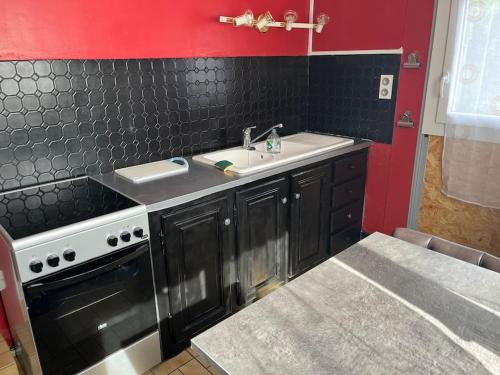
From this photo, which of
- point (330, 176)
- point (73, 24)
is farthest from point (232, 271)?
point (73, 24)

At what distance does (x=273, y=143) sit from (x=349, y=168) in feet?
2.03

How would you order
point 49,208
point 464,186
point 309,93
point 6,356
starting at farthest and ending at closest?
A: point 309,93, point 464,186, point 6,356, point 49,208

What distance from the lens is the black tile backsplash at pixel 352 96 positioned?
112 inches

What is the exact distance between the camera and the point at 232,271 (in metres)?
2.23

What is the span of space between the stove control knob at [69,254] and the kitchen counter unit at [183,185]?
36 centimetres

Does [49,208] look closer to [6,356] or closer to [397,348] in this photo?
[6,356]

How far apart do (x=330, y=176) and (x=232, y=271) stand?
1008 millimetres

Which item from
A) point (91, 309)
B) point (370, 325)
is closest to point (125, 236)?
point (91, 309)

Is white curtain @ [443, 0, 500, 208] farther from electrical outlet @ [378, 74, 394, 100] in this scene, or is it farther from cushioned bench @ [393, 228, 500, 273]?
cushioned bench @ [393, 228, 500, 273]

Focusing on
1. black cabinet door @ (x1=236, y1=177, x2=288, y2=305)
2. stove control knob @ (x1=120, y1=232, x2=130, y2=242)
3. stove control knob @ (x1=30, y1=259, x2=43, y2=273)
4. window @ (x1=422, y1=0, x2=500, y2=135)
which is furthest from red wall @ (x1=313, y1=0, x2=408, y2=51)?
stove control knob @ (x1=30, y1=259, x2=43, y2=273)

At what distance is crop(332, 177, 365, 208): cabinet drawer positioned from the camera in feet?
9.25

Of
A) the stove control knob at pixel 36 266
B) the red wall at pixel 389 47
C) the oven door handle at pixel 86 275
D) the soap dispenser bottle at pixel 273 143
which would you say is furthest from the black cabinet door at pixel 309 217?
the stove control knob at pixel 36 266

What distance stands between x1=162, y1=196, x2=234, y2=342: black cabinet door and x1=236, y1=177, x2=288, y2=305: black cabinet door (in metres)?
0.10

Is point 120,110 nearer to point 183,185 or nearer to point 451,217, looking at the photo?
point 183,185
